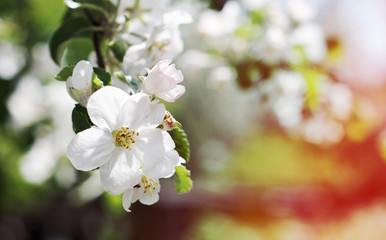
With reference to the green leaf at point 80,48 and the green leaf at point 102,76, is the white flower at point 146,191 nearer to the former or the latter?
the green leaf at point 102,76

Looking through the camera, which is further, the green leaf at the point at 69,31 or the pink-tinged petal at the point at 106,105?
the green leaf at the point at 69,31

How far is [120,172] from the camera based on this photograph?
358mm

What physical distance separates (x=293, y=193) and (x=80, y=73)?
236 centimetres

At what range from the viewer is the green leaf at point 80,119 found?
388 millimetres

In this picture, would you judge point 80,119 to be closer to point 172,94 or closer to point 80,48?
point 172,94

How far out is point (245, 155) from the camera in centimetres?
283

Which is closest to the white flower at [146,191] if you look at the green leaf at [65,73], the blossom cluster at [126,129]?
the blossom cluster at [126,129]

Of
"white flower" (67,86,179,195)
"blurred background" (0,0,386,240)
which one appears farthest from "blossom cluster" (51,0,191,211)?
"blurred background" (0,0,386,240)

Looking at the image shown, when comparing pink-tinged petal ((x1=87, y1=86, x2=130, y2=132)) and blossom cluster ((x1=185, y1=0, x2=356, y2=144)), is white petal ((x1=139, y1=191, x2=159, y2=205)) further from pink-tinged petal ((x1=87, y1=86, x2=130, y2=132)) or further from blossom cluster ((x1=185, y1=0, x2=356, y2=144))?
blossom cluster ((x1=185, y1=0, x2=356, y2=144))

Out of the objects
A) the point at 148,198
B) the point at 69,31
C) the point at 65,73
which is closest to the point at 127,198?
the point at 148,198

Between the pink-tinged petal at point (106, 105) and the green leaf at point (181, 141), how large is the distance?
59mm

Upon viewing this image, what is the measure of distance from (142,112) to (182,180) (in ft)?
0.27

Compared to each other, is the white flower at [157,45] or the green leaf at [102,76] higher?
the white flower at [157,45]

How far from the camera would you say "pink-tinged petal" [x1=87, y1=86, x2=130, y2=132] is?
36cm
